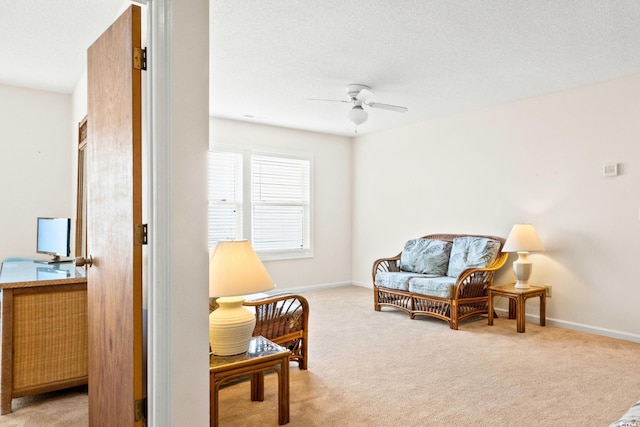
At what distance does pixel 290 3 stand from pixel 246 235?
3.74m

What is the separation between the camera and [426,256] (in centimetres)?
521

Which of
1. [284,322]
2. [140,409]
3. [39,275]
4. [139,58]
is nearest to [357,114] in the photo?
[284,322]

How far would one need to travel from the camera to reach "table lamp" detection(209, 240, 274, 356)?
83.0 inches

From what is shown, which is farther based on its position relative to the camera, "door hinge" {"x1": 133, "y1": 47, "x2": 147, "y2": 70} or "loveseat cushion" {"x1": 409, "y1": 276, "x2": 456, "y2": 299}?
"loveseat cushion" {"x1": 409, "y1": 276, "x2": 456, "y2": 299}

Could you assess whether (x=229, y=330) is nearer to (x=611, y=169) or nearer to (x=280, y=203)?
(x=611, y=169)

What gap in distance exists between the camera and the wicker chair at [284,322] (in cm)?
282

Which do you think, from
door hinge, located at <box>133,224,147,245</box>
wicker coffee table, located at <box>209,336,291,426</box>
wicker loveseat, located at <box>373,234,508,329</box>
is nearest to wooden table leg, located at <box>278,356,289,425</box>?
wicker coffee table, located at <box>209,336,291,426</box>

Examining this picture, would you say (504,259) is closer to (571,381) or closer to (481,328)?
(481,328)

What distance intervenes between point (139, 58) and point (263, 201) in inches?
171

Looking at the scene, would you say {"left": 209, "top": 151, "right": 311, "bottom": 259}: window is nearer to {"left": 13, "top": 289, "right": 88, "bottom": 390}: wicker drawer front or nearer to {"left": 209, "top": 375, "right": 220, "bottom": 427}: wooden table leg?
{"left": 13, "top": 289, "right": 88, "bottom": 390}: wicker drawer front

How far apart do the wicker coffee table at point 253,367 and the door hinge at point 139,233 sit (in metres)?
0.71

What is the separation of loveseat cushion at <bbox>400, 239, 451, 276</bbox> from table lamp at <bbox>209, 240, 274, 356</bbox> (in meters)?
3.35

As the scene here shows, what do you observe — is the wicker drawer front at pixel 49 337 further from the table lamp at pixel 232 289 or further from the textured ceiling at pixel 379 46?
the textured ceiling at pixel 379 46

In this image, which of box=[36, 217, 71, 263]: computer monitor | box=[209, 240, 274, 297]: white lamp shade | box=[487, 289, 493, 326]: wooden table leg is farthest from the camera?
box=[487, 289, 493, 326]: wooden table leg
